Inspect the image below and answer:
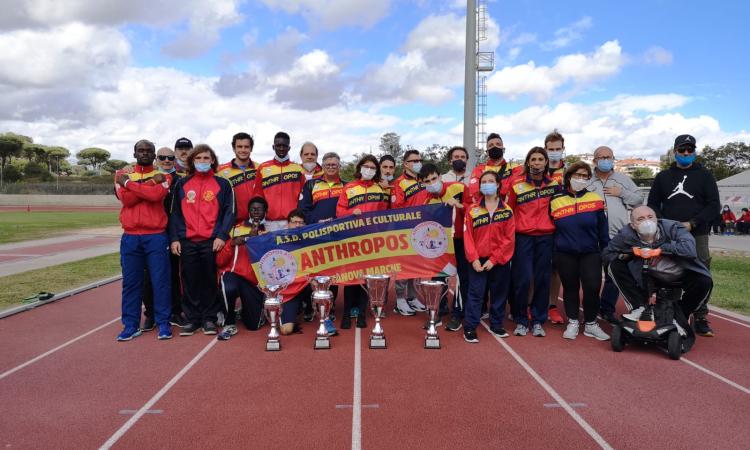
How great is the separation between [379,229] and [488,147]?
184 cm

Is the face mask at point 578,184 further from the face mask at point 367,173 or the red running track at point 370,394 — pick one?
the face mask at point 367,173

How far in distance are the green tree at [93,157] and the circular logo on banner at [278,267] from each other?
376ft

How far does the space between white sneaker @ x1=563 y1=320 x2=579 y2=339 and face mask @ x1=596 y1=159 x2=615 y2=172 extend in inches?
68.6

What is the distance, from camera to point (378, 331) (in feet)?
16.5

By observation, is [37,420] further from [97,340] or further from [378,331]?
[378,331]

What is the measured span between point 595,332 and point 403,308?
2298 millimetres

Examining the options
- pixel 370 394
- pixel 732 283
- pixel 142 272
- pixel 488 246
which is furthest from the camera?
pixel 732 283

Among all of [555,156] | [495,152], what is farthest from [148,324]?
[555,156]

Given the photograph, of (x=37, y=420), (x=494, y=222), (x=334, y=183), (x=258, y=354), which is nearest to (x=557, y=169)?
(x=494, y=222)

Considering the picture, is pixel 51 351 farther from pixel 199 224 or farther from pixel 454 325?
pixel 454 325

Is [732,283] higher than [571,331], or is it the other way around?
[571,331]

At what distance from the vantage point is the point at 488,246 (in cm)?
519

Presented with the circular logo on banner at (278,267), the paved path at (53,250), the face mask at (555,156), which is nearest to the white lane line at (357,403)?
the circular logo on banner at (278,267)

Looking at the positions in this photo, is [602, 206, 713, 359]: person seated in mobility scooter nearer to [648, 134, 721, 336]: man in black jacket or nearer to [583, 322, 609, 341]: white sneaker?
[583, 322, 609, 341]: white sneaker
